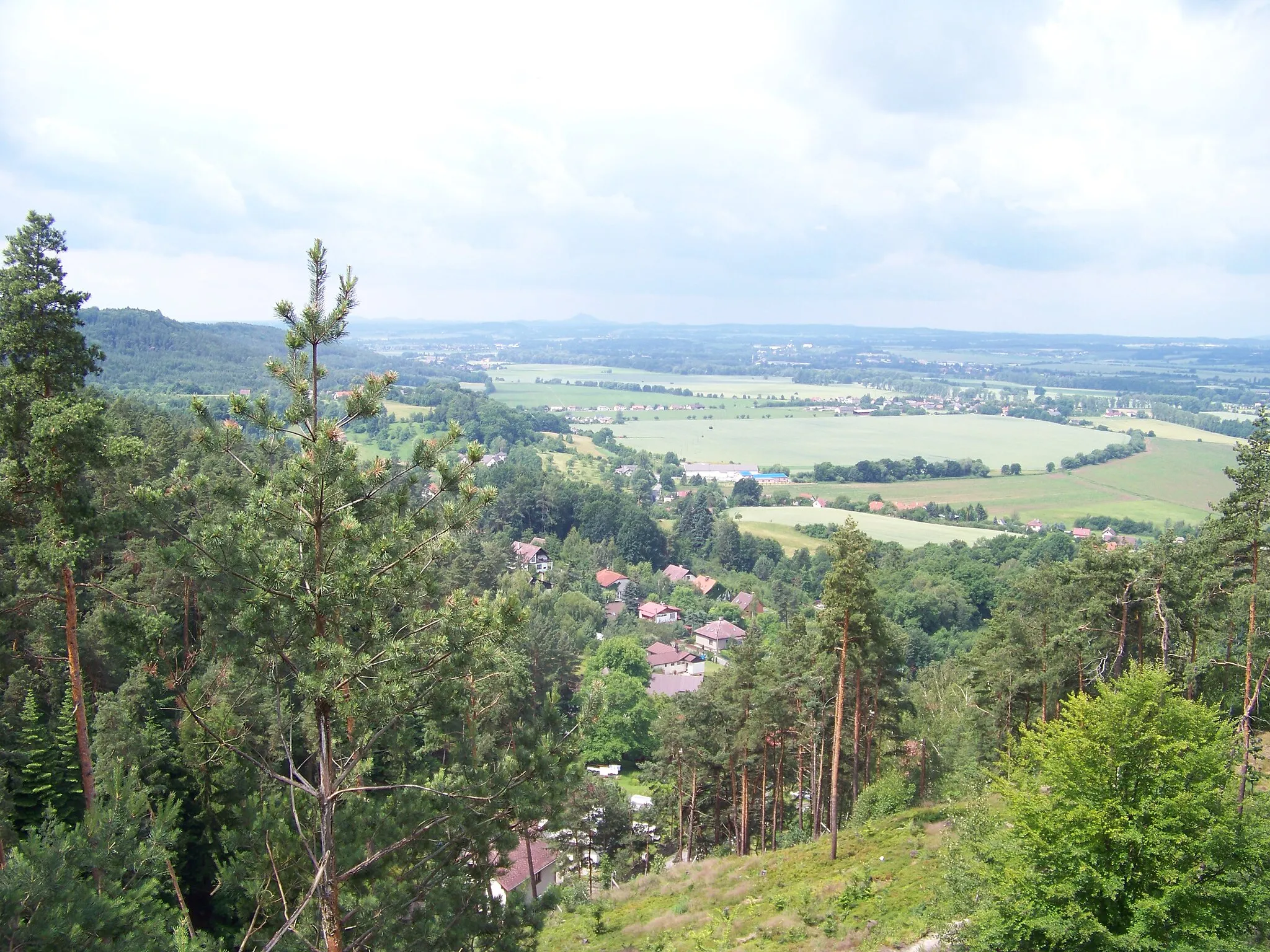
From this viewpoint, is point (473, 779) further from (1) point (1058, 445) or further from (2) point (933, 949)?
(1) point (1058, 445)

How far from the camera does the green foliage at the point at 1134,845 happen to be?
8203 millimetres

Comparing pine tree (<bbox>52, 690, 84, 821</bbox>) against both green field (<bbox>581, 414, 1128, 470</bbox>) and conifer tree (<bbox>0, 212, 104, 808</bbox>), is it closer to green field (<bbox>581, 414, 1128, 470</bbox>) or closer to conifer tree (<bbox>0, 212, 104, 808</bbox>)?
conifer tree (<bbox>0, 212, 104, 808</bbox>)

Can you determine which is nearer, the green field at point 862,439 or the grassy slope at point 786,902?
the grassy slope at point 786,902

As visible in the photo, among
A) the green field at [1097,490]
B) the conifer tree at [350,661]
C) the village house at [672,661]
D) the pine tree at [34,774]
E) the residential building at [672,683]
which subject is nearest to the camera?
the conifer tree at [350,661]

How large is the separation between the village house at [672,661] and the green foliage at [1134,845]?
39168 mm

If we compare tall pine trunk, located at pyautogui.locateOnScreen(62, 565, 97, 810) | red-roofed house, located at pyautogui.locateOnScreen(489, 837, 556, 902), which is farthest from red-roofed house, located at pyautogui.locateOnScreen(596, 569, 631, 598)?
tall pine trunk, located at pyautogui.locateOnScreen(62, 565, 97, 810)

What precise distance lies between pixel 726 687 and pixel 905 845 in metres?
6.44

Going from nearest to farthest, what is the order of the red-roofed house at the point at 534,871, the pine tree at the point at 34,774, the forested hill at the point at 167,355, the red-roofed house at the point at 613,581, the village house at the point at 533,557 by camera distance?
1. the pine tree at the point at 34,774
2. the red-roofed house at the point at 534,871
3. the red-roofed house at the point at 613,581
4. the village house at the point at 533,557
5. the forested hill at the point at 167,355

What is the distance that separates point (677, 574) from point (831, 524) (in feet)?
57.8

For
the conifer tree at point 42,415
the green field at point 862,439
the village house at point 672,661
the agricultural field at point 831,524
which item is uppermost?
the conifer tree at point 42,415

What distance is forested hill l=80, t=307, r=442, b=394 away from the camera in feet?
321

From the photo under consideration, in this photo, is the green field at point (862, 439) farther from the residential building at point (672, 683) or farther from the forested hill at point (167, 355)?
the residential building at point (672, 683)

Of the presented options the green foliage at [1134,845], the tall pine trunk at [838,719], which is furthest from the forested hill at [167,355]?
the green foliage at [1134,845]

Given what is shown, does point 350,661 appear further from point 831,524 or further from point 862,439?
point 862,439
